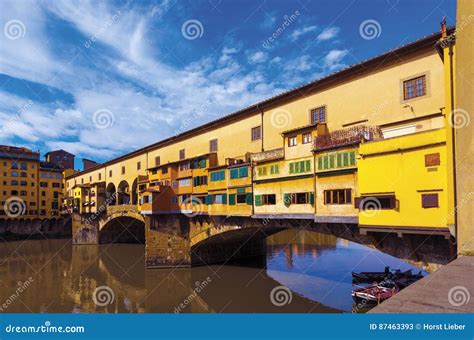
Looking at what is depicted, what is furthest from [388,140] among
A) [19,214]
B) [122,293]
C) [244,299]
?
[19,214]

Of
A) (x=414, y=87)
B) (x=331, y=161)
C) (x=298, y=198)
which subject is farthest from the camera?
(x=298, y=198)

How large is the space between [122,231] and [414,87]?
192ft

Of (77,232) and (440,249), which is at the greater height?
(440,249)

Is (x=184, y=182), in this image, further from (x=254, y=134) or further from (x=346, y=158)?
(x=346, y=158)

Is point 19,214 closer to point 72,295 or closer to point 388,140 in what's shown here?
point 72,295

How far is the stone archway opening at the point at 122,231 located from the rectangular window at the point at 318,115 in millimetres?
43379

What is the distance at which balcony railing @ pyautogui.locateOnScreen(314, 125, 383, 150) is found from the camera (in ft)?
59.1

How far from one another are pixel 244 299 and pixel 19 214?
227 ft

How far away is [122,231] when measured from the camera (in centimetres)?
6212

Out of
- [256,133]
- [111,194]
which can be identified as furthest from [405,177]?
[111,194]

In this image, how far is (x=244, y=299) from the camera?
2475 centimetres

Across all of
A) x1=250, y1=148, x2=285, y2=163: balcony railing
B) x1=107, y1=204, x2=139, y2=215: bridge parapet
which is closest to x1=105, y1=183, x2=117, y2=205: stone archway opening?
x1=107, y1=204, x2=139, y2=215: bridge parapet

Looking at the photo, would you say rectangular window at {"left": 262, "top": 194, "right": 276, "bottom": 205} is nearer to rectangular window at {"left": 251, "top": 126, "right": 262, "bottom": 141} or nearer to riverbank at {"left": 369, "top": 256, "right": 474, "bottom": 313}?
rectangular window at {"left": 251, "top": 126, "right": 262, "bottom": 141}

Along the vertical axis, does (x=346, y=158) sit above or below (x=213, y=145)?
below
